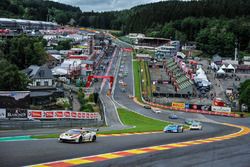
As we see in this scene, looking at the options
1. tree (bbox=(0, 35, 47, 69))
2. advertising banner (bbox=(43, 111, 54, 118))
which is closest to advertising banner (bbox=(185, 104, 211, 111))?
advertising banner (bbox=(43, 111, 54, 118))

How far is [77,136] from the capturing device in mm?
28547

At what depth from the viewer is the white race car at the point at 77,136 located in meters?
28.2

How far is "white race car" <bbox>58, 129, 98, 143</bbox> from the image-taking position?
28.2m

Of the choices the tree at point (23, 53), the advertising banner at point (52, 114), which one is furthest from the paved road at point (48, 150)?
the tree at point (23, 53)

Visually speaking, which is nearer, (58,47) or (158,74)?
(158,74)

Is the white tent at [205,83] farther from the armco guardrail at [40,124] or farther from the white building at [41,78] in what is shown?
the armco guardrail at [40,124]

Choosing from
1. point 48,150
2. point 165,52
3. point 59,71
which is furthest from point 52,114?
point 165,52

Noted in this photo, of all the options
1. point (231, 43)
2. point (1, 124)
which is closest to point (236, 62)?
point (231, 43)

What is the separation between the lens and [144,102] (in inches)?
3829

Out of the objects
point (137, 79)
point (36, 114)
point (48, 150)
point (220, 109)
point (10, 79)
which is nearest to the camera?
point (48, 150)

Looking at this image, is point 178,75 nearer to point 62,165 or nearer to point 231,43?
point 231,43

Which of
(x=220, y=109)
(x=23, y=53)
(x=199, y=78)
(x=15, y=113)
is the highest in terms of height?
(x=23, y=53)

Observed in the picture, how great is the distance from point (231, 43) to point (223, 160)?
180m

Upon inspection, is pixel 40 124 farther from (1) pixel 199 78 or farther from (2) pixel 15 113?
(1) pixel 199 78
